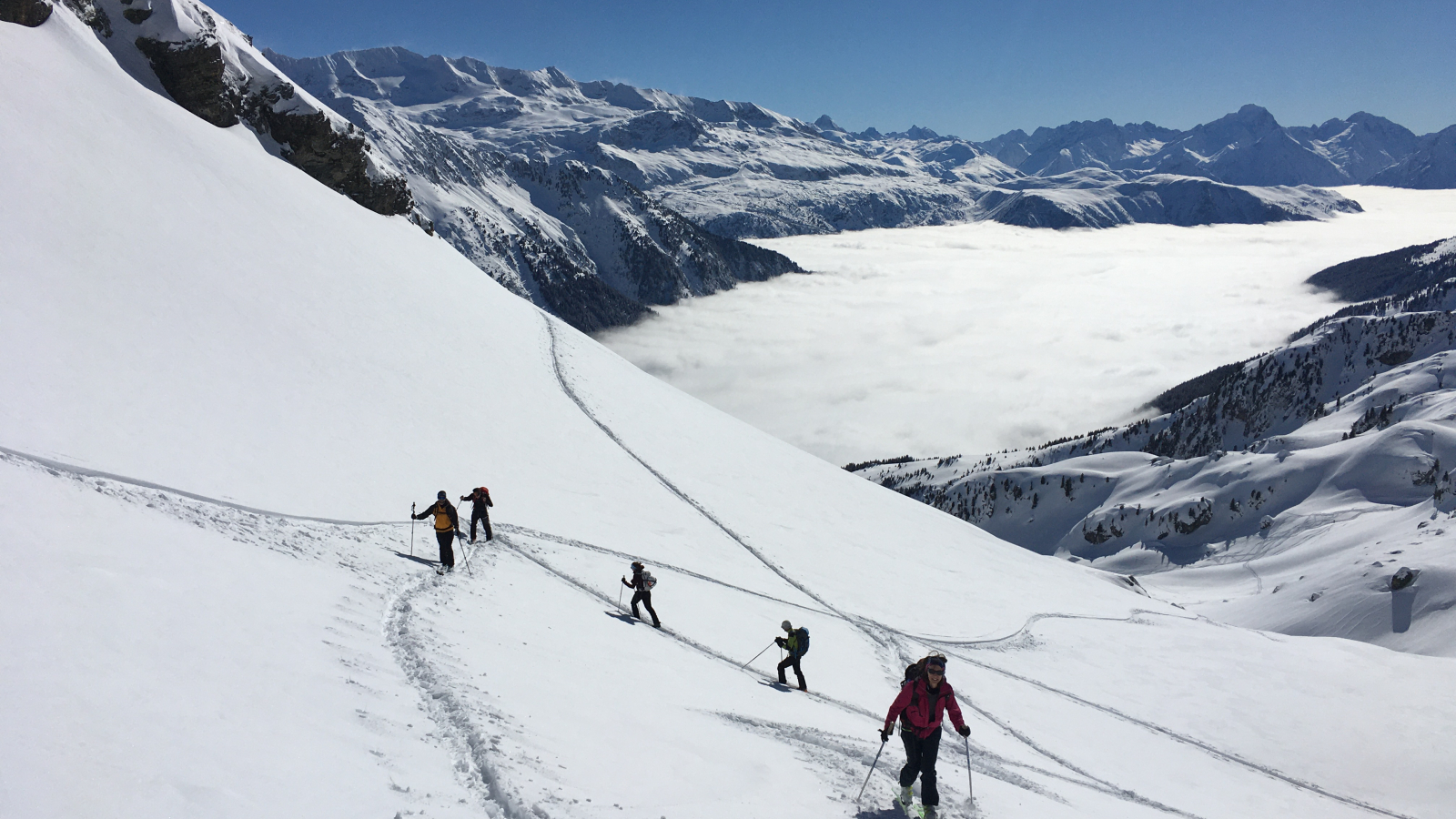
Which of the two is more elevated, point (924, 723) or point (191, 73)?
point (191, 73)

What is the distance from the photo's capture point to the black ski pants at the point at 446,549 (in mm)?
16531

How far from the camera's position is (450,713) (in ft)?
31.2

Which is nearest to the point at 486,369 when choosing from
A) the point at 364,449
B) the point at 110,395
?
the point at 364,449

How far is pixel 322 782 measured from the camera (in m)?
7.12


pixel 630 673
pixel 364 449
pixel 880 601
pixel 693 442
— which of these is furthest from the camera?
pixel 693 442

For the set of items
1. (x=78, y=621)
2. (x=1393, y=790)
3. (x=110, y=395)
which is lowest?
(x=1393, y=790)

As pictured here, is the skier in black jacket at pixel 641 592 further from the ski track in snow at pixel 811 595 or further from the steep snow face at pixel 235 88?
the steep snow face at pixel 235 88

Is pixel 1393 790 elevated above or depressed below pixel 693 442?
below

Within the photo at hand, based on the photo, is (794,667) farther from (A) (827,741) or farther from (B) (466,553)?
(B) (466,553)

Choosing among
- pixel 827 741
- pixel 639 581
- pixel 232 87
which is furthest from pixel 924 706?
pixel 232 87

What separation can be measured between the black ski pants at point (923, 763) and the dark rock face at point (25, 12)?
47049 mm

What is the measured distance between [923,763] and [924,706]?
2.87 feet

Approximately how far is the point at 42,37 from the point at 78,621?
40188 mm

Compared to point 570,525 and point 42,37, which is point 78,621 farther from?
point 42,37
